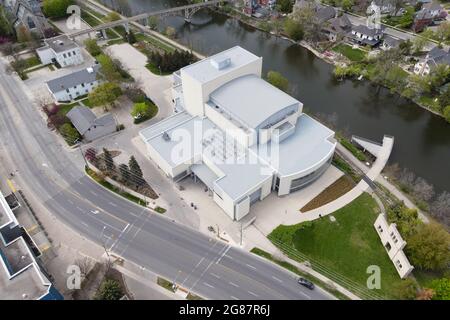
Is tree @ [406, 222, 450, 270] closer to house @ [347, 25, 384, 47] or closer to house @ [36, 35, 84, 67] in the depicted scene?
house @ [347, 25, 384, 47]

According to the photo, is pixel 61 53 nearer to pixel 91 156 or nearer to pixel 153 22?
pixel 153 22

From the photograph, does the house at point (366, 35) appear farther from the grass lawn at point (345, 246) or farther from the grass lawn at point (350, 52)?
the grass lawn at point (345, 246)

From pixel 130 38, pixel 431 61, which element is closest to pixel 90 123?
pixel 130 38

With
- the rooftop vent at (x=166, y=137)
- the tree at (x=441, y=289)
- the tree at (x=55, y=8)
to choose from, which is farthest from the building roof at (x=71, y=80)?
the tree at (x=441, y=289)

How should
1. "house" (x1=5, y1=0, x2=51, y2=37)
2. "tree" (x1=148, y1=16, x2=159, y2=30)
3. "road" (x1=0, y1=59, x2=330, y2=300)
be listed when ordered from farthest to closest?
"tree" (x1=148, y1=16, x2=159, y2=30)
"house" (x1=5, y1=0, x2=51, y2=37)
"road" (x1=0, y1=59, x2=330, y2=300)

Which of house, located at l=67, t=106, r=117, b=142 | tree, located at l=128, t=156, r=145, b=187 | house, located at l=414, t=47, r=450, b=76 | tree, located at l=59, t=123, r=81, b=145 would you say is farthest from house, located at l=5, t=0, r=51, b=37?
house, located at l=414, t=47, r=450, b=76

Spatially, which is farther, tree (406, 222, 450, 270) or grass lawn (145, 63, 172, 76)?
grass lawn (145, 63, 172, 76)

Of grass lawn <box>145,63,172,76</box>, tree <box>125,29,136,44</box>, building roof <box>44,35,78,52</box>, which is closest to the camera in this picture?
grass lawn <box>145,63,172,76</box>
